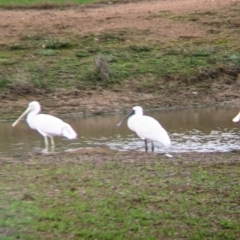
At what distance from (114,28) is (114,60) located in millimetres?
2130

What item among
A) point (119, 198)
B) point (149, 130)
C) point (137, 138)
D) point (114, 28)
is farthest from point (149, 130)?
point (114, 28)

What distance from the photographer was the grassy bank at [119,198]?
6.46 metres

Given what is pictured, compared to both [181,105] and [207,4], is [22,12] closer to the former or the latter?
[207,4]

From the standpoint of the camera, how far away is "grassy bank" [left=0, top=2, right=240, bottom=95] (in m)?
15.8

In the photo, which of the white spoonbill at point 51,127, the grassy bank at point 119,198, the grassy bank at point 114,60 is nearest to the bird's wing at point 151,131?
the white spoonbill at point 51,127

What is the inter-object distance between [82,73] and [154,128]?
551cm

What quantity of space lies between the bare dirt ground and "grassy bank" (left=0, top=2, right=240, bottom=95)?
205mm

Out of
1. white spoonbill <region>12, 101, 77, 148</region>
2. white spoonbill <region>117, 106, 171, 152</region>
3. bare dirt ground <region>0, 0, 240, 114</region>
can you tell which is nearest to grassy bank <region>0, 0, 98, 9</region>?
bare dirt ground <region>0, 0, 240, 114</region>

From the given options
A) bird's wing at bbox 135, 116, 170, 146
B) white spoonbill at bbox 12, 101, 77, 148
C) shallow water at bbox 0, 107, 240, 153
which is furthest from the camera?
shallow water at bbox 0, 107, 240, 153

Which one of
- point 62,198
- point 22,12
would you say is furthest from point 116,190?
point 22,12

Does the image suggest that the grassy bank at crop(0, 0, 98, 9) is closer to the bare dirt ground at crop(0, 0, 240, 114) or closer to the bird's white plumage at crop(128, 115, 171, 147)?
the bare dirt ground at crop(0, 0, 240, 114)

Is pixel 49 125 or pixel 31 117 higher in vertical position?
pixel 31 117

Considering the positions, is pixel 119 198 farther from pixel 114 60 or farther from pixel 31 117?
pixel 114 60

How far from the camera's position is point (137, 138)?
12125mm
